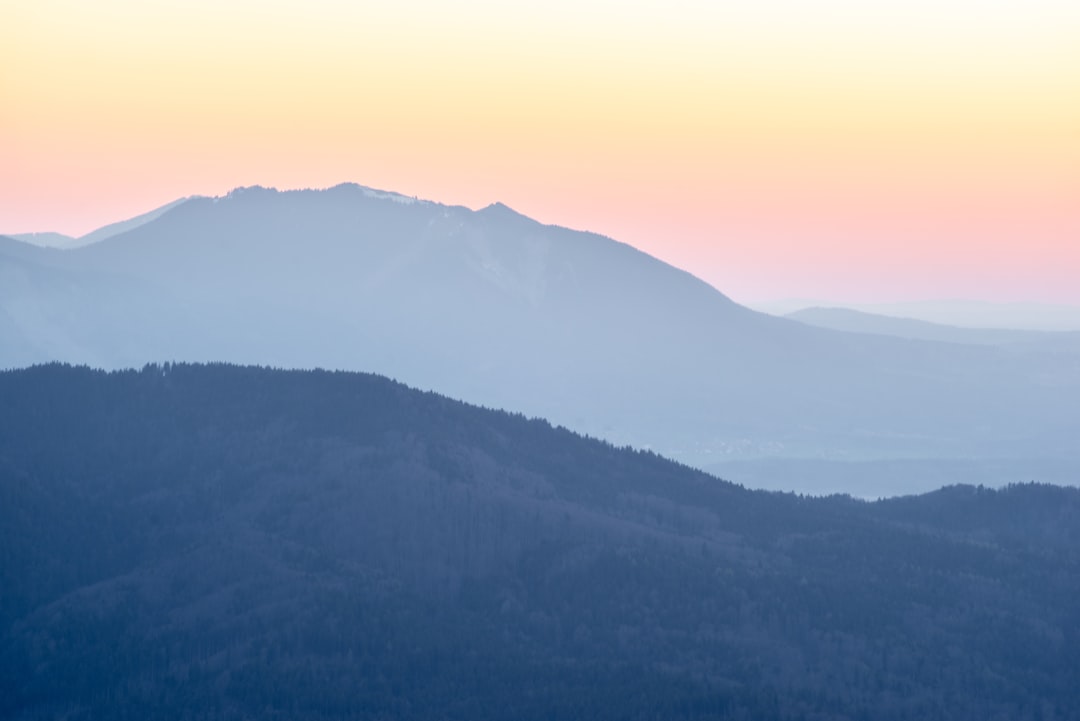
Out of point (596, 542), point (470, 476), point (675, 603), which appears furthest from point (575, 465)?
point (675, 603)

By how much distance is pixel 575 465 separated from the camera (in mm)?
131125

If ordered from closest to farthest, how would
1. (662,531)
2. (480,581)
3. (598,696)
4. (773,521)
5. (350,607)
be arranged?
(598,696), (350,607), (480,581), (662,531), (773,521)

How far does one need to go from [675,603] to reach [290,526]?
25430 millimetres

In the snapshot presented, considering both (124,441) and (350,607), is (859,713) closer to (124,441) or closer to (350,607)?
(350,607)

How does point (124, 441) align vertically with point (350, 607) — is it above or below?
above

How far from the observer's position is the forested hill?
88.8 metres

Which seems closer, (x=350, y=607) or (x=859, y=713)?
(x=859, y=713)

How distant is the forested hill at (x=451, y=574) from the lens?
88812mm

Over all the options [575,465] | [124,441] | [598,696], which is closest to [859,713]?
[598,696]

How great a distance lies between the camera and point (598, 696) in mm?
85312

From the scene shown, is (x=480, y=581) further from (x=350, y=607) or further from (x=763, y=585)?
(x=763, y=585)

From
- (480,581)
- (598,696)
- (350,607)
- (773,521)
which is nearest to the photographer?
(598,696)

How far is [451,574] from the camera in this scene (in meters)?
105

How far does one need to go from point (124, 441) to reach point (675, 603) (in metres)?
43.7
